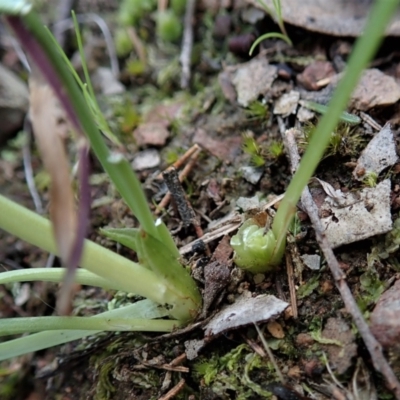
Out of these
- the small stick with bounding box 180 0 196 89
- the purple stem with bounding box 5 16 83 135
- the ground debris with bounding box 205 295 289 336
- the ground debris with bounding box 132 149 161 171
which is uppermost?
the purple stem with bounding box 5 16 83 135

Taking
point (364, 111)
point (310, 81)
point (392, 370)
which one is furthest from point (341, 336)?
point (310, 81)

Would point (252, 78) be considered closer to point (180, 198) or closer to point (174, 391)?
point (180, 198)

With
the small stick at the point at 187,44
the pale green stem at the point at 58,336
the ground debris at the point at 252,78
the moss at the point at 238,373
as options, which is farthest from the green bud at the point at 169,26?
the moss at the point at 238,373

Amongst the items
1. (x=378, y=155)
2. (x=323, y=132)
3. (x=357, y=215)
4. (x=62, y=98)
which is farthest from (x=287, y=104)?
(x=62, y=98)

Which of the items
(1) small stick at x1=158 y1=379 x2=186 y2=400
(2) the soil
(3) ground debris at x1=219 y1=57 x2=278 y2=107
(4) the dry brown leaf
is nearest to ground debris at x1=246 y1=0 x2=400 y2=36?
(2) the soil

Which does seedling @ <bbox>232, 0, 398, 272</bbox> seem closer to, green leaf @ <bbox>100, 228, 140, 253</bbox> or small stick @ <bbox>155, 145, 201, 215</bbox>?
green leaf @ <bbox>100, 228, 140, 253</bbox>

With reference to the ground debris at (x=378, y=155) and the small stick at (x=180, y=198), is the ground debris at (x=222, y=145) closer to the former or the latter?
the small stick at (x=180, y=198)
